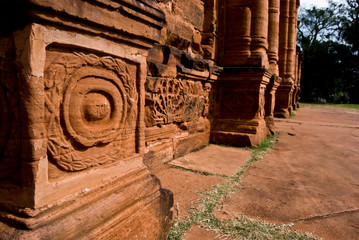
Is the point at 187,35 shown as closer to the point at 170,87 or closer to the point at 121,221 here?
the point at 170,87

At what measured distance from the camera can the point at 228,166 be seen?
3021 millimetres

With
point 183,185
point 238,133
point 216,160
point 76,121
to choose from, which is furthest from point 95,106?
point 238,133

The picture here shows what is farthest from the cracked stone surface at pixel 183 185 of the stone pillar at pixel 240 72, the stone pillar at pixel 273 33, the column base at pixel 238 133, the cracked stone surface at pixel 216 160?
the stone pillar at pixel 273 33

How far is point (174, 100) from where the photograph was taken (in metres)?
3.07

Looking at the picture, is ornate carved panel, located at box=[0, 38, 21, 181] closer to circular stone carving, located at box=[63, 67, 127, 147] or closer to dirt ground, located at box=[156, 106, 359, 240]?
circular stone carving, located at box=[63, 67, 127, 147]

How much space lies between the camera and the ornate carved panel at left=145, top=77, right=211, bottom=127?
8.66ft

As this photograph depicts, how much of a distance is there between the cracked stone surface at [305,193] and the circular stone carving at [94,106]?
1.07 m

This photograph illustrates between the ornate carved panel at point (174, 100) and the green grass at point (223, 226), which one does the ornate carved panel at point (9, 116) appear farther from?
the ornate carved panel at point (174, 100)

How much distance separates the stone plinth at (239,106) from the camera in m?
4.31

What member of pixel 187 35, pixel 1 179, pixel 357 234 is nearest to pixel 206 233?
pixel 357 234

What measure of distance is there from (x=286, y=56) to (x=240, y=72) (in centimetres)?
771

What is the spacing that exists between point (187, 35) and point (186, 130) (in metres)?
1.45

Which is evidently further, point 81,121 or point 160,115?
point 160,115

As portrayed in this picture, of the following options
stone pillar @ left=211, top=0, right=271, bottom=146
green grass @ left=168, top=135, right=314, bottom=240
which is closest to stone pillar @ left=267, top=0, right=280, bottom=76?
stone pillar @ left=211, top=0, right=271, bottom=146
